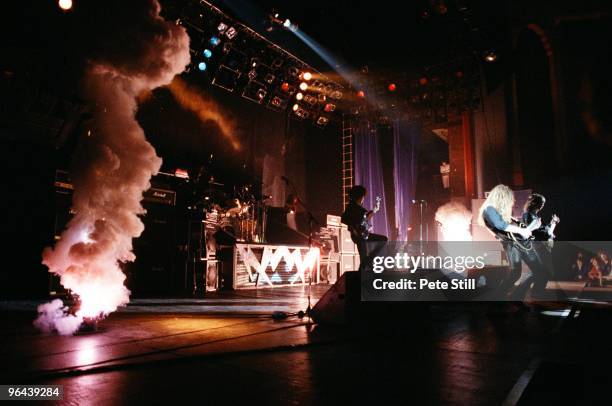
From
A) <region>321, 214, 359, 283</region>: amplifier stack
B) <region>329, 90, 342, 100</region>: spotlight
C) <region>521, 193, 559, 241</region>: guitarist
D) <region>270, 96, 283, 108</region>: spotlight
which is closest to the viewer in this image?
<region>521, 193, 559, 241</region>: guitarist

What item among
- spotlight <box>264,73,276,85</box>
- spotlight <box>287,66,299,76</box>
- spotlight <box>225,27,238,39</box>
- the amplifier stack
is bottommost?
the amplifier stack

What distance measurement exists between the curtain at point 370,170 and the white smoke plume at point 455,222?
8.09 feet

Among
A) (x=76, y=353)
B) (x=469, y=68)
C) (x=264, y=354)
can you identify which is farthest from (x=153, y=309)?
(x=469, y=68)

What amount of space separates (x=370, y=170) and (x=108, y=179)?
13.5 meters

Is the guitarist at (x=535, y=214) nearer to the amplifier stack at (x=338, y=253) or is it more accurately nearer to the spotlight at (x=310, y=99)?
the amplifier stack at (x=338, y=253)

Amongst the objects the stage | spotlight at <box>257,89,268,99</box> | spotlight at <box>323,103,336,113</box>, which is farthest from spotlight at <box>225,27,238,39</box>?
the stage

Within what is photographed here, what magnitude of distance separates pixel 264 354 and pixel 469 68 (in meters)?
13.2

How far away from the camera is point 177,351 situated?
3494mm

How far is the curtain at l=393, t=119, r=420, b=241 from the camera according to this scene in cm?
1728

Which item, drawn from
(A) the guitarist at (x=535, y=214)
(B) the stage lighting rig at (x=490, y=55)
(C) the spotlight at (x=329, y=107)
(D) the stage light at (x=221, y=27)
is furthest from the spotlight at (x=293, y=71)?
(A) the guitarist at (x=535, y=214)

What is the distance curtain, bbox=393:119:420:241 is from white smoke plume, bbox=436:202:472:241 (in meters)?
1.48

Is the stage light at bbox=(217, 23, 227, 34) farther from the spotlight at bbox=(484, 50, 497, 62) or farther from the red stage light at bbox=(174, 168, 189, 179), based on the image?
the spotlight at bbox=(484, 50, 497, 62)

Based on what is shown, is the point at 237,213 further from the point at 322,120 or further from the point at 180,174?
the point at 322,120

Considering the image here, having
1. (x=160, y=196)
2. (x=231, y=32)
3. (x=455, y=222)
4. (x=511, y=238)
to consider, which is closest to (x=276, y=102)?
(x=231, y=32)
